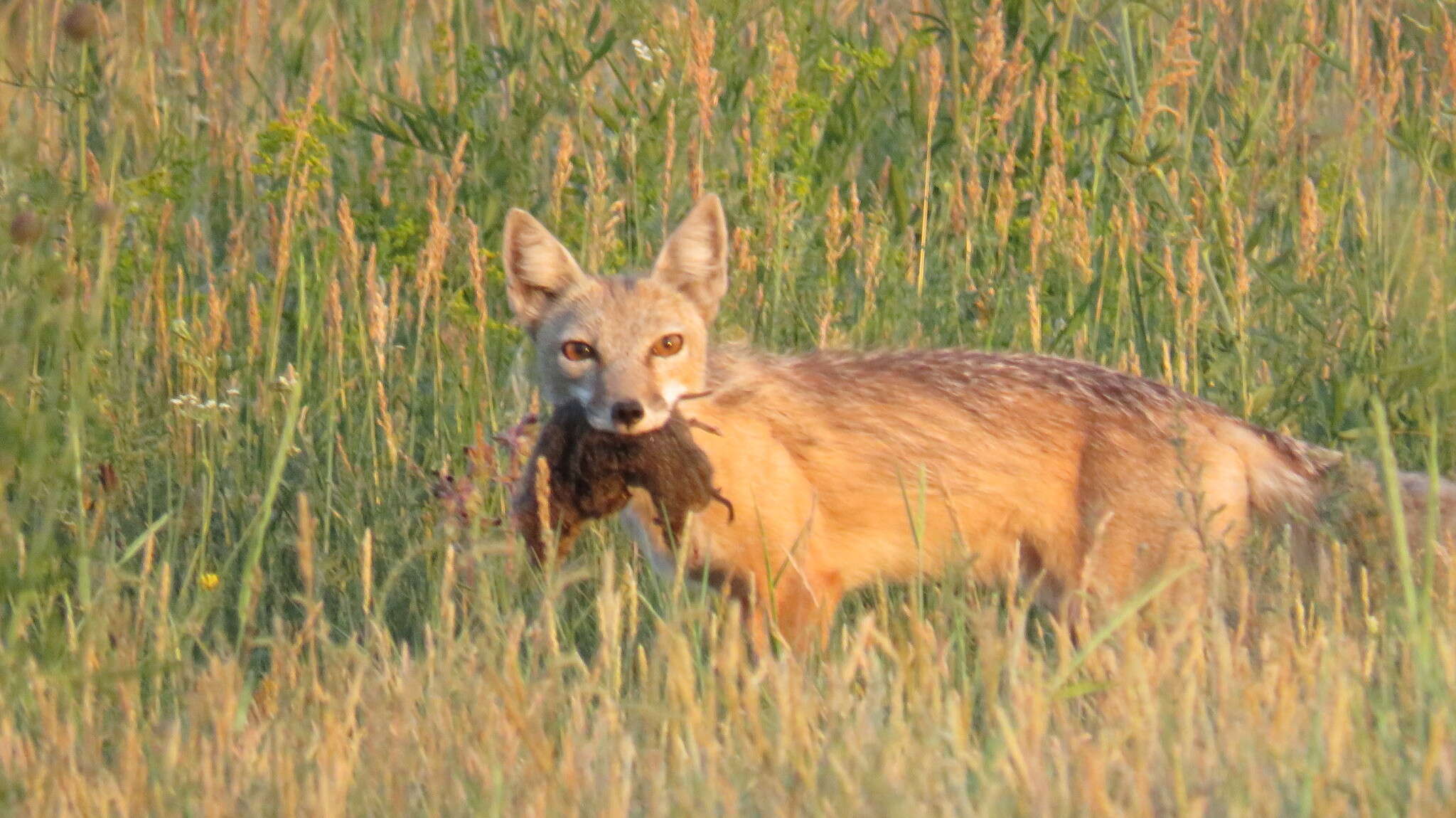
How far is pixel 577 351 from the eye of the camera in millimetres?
5270

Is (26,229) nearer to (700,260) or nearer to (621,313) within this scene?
(621,313)

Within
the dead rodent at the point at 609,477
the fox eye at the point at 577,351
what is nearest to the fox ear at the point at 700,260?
the fox eye at the point at 577,351

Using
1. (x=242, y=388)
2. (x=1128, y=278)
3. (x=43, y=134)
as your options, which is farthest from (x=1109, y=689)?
(x=43, y=134)

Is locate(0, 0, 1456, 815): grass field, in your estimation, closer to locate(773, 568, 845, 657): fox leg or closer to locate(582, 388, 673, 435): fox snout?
locate(773, 568, 845, 657): fox leg

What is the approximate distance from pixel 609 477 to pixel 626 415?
17cm

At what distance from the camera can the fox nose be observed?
477 cm

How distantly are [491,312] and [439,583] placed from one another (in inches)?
80.2

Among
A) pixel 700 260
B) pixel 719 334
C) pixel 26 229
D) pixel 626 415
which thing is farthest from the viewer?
pixel 719 334

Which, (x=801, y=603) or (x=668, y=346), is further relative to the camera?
(x=668, y=346)

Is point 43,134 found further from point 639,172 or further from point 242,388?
point 639,172

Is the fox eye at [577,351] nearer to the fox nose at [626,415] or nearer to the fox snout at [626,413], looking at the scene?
the fox snout at [626,413]

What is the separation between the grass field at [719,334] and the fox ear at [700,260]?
1.78 ft

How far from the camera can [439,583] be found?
4.86 m

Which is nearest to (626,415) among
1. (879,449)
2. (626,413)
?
(626,413)
